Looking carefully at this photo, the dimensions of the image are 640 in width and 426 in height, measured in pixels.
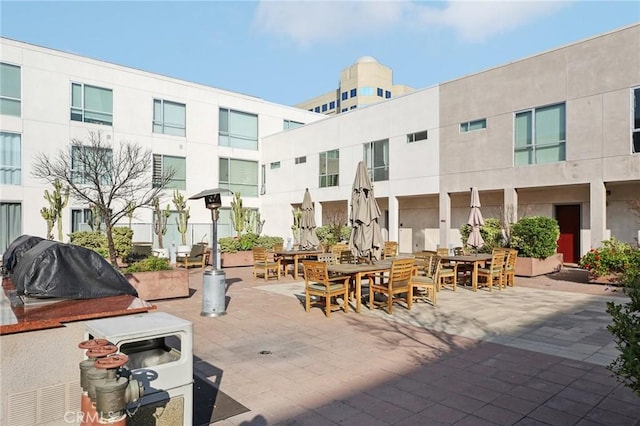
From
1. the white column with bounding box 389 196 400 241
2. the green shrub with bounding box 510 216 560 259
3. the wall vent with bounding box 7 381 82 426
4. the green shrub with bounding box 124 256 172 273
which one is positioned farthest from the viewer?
the white column with bounding box 389 196 400 241

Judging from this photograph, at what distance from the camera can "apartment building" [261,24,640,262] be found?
13.7m

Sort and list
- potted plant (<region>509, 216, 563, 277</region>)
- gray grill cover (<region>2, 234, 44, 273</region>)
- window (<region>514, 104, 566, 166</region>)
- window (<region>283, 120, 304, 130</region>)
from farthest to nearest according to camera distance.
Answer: window (<region>283, 120, 304, 130</region>) < window (<region>514, 104, 566, 166</region>) < potted plant (<region>509, 216, 563, 277</region>) < gray grill cover (<region>2, 234, 44, 273</region>)

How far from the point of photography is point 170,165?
77.7 ft

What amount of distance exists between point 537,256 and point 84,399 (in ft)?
45.9

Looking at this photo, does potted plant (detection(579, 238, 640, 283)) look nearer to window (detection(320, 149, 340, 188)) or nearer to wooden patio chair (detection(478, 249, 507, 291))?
wooden patio chair (detection(478, 249, 507, 291))

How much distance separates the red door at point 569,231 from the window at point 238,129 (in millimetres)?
19264

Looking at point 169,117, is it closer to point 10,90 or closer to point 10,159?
point 10,90

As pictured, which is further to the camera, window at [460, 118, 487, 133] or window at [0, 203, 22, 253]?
window at [0, 203, 22, 253]

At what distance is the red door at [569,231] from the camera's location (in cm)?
1642

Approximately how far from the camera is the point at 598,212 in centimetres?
1395

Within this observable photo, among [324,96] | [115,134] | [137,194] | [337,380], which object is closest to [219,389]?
[337,380]

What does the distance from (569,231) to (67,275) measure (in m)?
18.3

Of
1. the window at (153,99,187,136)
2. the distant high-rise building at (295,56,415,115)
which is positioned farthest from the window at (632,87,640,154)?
the distant high-rise building at (295,56,415,115)

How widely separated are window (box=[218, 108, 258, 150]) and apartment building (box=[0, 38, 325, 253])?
0.07m
